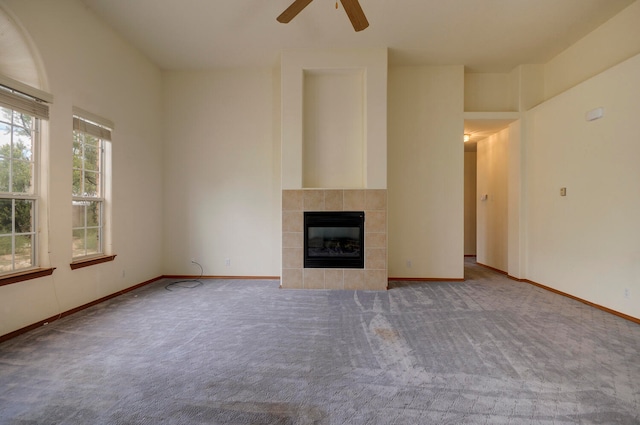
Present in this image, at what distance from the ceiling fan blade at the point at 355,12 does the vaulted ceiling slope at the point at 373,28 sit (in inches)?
25.6

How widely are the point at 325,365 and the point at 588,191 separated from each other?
371 centimetres

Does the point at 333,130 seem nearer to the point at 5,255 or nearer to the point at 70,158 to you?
the point at 70,158

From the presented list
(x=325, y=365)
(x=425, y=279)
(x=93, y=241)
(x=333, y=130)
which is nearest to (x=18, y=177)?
(x=93, y=241)

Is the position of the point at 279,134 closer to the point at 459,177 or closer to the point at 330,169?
the point at 330,169

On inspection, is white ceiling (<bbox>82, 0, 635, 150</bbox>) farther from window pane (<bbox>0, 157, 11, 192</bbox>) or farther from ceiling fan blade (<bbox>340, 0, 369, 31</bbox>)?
window pane (<bbox>0, 157, 11, 192</bbox>)

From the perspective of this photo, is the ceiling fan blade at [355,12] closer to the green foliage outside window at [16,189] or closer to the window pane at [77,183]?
the green foliage outside window at [16,189]

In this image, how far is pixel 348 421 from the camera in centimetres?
136

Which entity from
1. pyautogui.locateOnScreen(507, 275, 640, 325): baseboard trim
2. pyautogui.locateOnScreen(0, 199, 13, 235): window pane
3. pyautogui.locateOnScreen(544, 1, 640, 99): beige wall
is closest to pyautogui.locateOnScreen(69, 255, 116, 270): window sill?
pyautogui.locateOnScreen(0, 199, 13, 235): window pane

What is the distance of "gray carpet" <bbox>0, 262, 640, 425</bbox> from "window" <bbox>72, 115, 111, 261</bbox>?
0.76 meters

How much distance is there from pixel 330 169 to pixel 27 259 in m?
3.47

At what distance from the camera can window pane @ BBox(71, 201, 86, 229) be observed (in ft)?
9.75

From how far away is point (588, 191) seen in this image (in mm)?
3193

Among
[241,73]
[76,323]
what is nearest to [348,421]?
[76,323]

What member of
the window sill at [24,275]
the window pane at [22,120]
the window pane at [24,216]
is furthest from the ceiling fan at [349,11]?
the window sill at [24,275]
